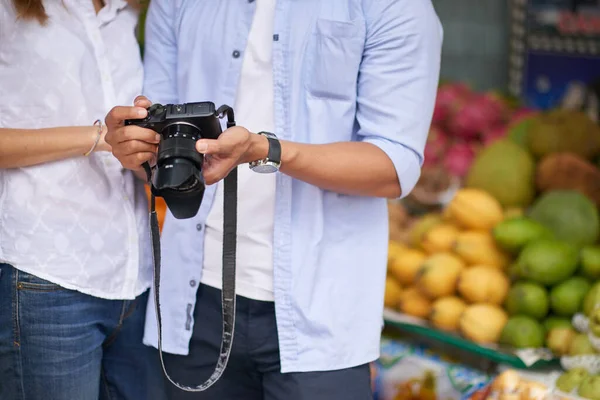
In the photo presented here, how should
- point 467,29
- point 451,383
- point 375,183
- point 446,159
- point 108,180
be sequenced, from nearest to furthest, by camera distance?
point 375,183, point 108,180, point 451,383, point 446,159, point 467,29

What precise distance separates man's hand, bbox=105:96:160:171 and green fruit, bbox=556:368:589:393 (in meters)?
1.52

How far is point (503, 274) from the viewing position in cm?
273

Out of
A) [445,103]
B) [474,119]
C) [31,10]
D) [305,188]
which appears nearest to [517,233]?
[474,119]

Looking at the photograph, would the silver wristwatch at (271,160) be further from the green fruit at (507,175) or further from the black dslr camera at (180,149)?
the green fruit at (507,175)

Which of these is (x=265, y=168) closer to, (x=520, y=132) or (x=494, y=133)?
(x=520, y=132)

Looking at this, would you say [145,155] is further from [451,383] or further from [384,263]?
[451,383]

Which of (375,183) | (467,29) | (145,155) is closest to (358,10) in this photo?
(375,183)

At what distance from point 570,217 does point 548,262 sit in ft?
1.01

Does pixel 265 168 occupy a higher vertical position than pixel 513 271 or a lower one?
higher

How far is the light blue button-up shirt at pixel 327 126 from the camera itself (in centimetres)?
153

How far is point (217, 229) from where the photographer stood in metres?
1.62

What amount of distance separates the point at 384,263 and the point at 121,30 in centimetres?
76

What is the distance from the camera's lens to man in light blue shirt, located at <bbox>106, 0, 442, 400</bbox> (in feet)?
5.00

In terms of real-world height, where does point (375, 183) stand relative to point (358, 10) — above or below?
below
